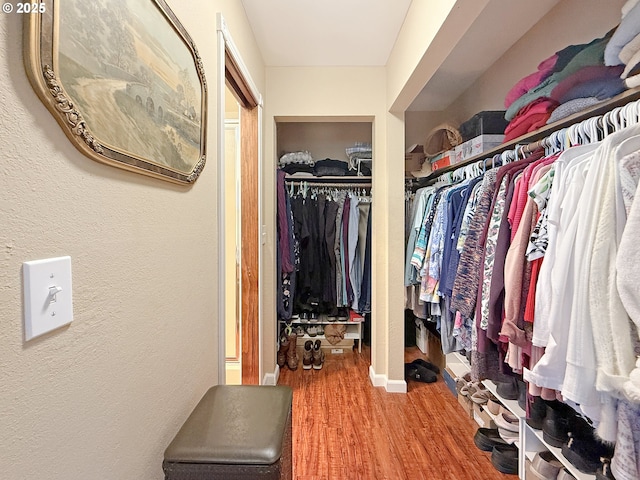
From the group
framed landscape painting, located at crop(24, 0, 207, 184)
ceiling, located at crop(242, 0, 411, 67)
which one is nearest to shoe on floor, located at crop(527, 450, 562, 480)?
framed landscape painting, located at crop(24, 0, 207, 184)

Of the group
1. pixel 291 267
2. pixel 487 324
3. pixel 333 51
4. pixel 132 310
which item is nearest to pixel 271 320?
pixel 291 267

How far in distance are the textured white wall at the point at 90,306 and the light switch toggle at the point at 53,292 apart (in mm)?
41

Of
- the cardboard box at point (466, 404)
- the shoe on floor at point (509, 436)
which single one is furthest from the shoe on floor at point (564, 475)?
the cardboard box at point (466, 404)

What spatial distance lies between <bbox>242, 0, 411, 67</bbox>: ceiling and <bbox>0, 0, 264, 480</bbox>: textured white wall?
3.15ft

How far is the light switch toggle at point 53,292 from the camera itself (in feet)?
1.62

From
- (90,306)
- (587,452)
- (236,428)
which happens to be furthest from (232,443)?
(587,452)

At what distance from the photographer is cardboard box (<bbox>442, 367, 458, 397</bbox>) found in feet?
7.52

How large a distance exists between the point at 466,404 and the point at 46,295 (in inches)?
91.0

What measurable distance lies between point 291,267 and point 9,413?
7.35 feet

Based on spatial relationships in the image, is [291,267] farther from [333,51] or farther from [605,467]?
[605,467]

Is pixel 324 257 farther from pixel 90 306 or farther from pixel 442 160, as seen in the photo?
pixel 90 306

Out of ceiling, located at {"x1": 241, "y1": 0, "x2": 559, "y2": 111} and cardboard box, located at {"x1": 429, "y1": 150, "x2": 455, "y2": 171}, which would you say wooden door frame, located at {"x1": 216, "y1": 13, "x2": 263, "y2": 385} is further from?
cardboard box, located at {"x1": 429, "y1": 150, "x2": 455, "y2": 171}

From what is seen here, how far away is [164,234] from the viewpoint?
0.87m

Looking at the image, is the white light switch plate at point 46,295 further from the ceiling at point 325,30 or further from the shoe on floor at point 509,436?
the shoe on floor at point 509,436
